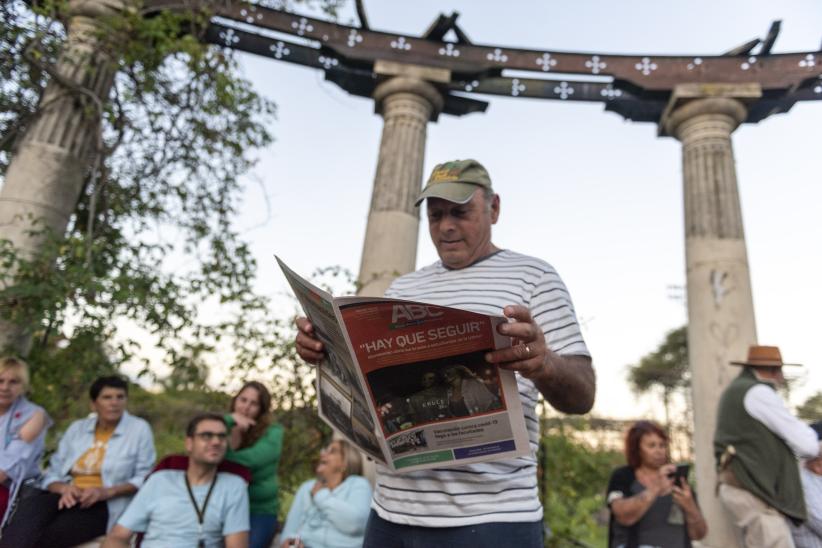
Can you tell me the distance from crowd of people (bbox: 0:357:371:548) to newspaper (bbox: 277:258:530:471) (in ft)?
9.04

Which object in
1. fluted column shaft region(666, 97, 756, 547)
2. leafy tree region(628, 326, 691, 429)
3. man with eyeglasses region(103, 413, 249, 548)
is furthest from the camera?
leafy tree region(628, 326, 691, 429)

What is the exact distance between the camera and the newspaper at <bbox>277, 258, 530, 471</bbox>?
128 cm

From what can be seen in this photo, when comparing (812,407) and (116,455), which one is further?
(812,407)

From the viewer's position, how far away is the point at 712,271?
7.05 meters

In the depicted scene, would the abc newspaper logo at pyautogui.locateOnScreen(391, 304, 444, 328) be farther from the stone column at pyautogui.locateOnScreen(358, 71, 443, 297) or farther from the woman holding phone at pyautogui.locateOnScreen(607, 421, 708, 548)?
the stone column at pyautogui.locateOnScreen(358, 71, 443, 297)

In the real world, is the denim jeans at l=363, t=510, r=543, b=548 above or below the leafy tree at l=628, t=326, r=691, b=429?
below

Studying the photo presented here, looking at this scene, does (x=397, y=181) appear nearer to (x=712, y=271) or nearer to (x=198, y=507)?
(x=712, y=271)

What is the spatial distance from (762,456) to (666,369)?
3307 centimetres

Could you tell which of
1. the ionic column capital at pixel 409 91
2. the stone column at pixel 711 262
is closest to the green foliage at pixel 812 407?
the stone column at pixel 711 262

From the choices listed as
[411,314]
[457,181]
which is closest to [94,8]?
[457,181]

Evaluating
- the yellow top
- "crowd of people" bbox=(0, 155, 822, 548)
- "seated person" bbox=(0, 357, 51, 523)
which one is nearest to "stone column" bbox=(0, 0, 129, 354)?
"seated person" bbox=(0, 357, 51, 523)

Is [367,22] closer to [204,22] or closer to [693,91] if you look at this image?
[204,22]

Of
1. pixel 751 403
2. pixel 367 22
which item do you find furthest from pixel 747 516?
pixel 367 22

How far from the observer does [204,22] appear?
6.30m
